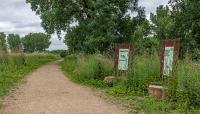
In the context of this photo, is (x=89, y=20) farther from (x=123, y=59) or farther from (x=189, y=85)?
(x=189, y=85)

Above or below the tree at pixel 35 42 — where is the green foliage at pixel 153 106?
below

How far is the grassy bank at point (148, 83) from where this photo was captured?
476 inches

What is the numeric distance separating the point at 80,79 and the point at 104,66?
181 centimetres

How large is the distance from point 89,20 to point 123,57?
2176 centimetres

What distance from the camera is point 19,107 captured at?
12.7 meters

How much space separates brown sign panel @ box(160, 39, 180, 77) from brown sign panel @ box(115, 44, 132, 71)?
318 cm

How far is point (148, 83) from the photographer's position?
15750mm

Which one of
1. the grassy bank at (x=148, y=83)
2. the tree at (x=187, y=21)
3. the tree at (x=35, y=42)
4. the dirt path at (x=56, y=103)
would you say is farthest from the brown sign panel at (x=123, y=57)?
the tree at (x=35, y=42)

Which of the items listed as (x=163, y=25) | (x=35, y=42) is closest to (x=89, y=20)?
(x=163, y=25)

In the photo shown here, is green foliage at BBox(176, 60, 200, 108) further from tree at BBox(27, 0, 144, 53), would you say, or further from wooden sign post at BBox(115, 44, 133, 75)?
tree at BBox(27, 0, 144, 53)

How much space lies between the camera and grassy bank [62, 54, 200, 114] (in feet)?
39.7

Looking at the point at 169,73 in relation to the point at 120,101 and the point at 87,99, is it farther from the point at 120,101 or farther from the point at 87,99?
the point at 87,99

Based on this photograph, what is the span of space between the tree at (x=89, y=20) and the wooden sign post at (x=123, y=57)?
17199 mm

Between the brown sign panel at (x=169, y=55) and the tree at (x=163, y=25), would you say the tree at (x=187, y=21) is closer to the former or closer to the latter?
the tree at (x=163, y=25)
